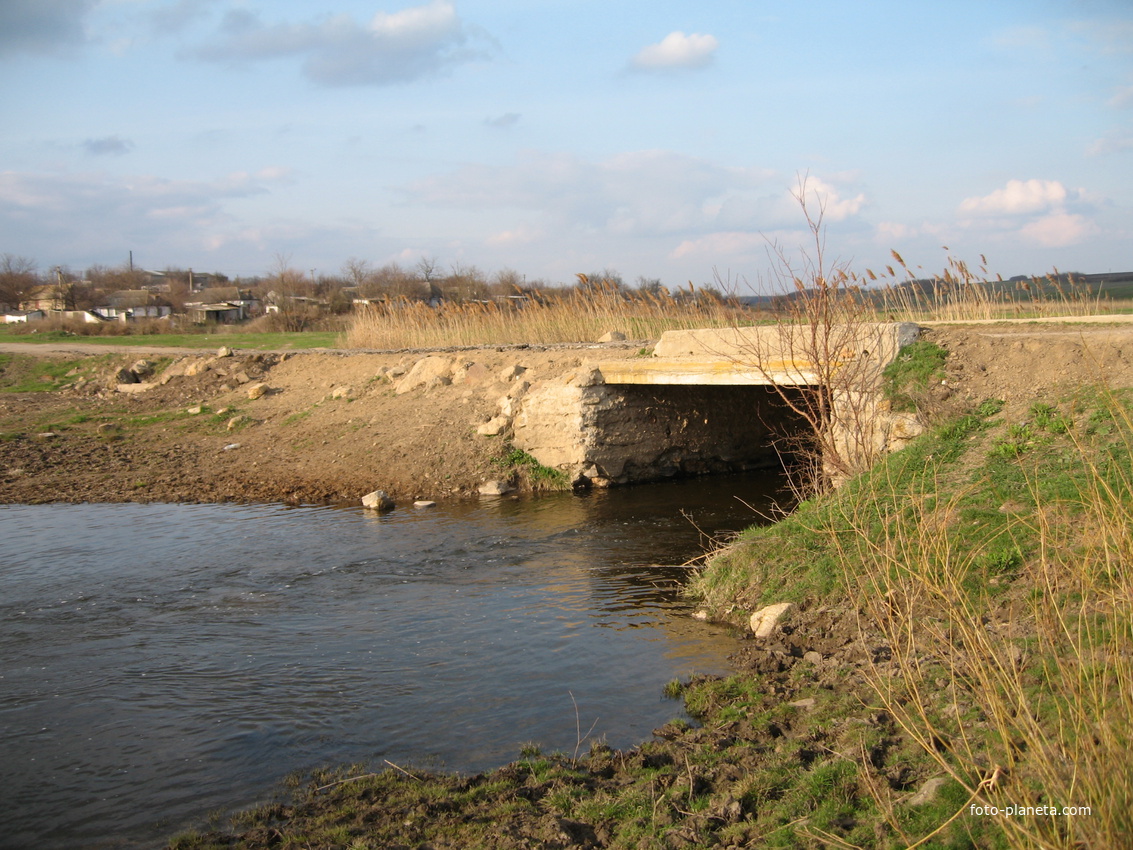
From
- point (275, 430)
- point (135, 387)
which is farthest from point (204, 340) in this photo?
point (275, 430)

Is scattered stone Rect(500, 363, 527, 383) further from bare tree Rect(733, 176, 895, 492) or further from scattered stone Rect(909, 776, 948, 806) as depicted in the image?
scattered stone Rect(909, 776, 948, 806)

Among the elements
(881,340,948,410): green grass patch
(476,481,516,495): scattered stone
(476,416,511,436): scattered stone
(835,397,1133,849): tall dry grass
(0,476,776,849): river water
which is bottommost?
(0,476,776,849): river water

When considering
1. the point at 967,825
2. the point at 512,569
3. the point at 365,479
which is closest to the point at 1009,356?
the point at 512,569

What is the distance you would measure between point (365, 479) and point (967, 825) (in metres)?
11.6

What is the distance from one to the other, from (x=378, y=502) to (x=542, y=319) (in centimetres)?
851

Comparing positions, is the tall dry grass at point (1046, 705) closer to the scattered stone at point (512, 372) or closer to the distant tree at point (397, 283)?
the scattered stone at point (512, 372)

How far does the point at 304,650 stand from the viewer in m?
7.11

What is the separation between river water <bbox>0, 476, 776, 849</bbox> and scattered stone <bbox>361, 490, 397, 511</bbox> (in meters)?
0.62

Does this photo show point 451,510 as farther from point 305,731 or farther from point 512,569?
point 305,731

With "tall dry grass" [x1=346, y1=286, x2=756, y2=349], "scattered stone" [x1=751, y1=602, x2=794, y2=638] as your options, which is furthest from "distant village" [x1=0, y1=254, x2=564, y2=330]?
"scattered stone" [x1=751, y1=602, x2=794, y2=638]

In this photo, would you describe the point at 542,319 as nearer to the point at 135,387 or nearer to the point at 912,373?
the point at 135,387

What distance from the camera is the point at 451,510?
12.6 metres

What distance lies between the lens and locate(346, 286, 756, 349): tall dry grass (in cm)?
1797

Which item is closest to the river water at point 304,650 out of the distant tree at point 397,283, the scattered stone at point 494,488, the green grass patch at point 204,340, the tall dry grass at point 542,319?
the scattered stone at point 494,488
